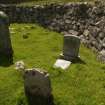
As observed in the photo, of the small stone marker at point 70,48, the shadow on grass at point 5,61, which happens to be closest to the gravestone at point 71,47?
the small stone marker at point 70,48

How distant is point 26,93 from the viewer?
582 inches

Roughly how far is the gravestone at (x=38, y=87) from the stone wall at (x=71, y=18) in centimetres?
898

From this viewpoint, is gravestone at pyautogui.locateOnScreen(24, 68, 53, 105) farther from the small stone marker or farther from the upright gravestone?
the upright gravestone

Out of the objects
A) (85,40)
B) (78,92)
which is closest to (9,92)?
(78,92)

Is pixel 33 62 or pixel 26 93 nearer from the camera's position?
pixel 26 93

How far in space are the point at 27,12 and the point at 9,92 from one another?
16.1 metres

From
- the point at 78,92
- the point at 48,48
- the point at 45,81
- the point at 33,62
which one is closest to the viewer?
the point at 45,81

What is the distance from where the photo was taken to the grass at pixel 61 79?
580 inches

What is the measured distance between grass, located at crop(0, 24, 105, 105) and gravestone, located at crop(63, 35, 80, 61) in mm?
793

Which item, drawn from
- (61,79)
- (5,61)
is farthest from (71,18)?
(61,79)

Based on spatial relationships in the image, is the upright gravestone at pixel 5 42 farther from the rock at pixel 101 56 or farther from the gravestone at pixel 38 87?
the gravestone at pixel 38 87

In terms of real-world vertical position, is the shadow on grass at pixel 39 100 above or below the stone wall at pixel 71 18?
above

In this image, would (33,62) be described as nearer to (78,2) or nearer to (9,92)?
(9,92)

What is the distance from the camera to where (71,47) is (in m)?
19.3
